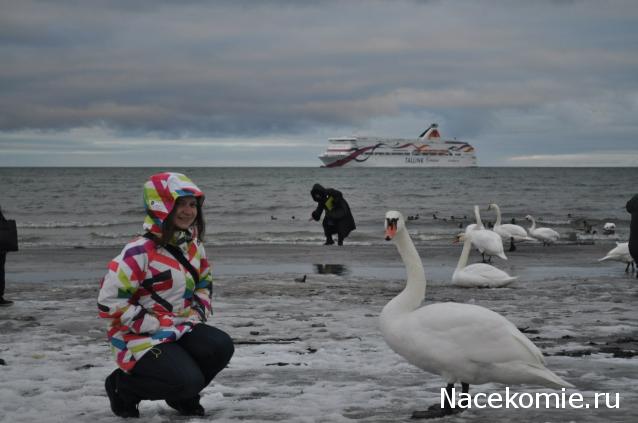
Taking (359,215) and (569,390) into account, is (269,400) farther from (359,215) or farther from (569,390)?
(359,215)

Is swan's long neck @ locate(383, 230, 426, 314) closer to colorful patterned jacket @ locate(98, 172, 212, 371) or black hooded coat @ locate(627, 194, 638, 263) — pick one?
colorful patterned jacket @ locate(98, 172, 212, 371)

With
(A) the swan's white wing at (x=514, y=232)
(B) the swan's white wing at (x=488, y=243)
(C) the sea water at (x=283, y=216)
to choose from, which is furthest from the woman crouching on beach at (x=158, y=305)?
(C) the sea water at (x=283, y=216)

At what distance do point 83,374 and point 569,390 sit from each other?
3346 millimetres

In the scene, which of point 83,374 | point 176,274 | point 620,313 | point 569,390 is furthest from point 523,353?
point 620,313

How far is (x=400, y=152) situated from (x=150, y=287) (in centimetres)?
13889

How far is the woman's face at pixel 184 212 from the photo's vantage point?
453 centimetres

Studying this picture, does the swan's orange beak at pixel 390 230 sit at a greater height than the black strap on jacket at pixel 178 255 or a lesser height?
greater

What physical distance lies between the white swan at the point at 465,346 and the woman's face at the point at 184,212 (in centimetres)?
128

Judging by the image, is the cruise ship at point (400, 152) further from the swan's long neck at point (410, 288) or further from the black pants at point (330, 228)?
the swan's long neck at point (410, 288)

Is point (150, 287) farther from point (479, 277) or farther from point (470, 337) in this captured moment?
point (479, 277)

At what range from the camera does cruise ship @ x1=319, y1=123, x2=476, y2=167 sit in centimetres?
13562

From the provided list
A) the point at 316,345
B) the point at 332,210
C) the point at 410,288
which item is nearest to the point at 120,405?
the point at 410,288

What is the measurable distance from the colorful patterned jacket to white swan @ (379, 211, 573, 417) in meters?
1.23

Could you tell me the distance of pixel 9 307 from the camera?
363 inches
